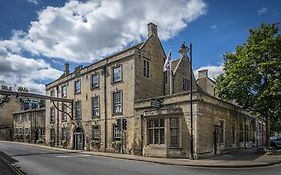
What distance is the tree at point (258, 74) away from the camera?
2316 cm

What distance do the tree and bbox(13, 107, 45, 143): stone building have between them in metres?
33.2

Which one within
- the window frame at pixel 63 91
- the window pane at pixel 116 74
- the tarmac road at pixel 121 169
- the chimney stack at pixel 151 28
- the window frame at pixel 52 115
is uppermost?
the chimney stack at pixel 151 28

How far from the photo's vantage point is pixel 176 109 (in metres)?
23.1

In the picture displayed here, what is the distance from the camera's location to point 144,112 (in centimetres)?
2542

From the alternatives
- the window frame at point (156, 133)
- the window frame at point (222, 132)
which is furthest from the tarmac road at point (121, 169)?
the window frame at point (222, 132)

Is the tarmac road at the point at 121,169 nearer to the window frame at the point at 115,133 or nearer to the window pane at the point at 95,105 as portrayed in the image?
the window frame at the point at 115,133

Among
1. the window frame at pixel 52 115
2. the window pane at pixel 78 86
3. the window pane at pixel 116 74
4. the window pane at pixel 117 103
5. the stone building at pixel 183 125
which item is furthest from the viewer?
the window frame at pixel 52 115

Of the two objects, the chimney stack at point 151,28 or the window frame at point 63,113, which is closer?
the chimney stack at point 151,28

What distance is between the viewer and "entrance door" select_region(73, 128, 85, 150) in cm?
3484

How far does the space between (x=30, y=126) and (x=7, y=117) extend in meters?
19.5

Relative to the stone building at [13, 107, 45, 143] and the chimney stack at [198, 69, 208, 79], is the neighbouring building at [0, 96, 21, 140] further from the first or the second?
the chimney stack at [198, 69, 208, 79]

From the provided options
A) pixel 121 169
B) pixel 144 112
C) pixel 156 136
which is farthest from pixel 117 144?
pixel 121 169

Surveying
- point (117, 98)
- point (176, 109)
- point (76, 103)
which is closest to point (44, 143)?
point (76, 103)

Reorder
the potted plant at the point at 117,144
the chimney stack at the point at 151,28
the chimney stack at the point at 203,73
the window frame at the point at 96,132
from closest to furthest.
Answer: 1. the potted plant at the point at 117,144
2. the chimney stack at the point at 151,28
3. the window frame at the point at 96,132
4. the chimney stack at the point at 203,73
